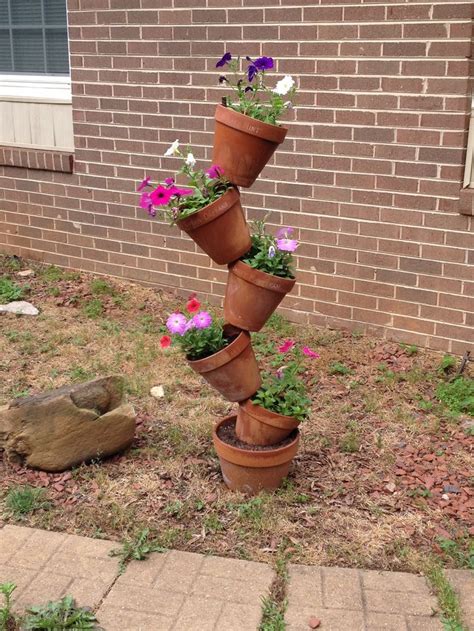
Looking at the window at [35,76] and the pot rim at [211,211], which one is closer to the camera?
the pot rim at [211,211]

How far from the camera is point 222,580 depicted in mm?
3188

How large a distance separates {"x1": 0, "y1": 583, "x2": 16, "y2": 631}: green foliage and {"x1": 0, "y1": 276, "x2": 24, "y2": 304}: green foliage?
3722 millimetres

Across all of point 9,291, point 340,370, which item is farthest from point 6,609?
point 9,291

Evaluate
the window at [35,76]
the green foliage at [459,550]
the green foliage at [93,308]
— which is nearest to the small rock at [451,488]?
the green foliage at [459,550]

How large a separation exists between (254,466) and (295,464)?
0.47 meters

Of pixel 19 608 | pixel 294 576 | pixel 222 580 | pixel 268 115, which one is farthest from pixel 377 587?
pixel 268 115

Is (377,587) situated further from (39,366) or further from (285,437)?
(39,366)

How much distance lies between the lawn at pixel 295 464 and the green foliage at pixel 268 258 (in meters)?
1.03

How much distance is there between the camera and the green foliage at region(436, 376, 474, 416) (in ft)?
15.3

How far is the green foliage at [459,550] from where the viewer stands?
332 cm

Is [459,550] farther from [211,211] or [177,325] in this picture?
[211,211]

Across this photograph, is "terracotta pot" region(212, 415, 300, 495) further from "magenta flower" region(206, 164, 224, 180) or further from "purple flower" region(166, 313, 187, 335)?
"magenta flower" region(206, 164, 224, 180)

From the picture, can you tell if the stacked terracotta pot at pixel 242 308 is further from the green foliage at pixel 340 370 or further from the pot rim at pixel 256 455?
the green foliage at pixel 340 370

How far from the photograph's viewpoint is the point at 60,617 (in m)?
2.95
